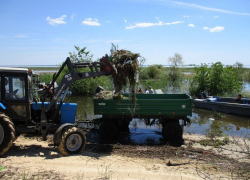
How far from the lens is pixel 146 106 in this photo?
906 cm

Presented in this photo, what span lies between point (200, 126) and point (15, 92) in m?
9.11

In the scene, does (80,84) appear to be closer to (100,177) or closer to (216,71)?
(216,71)

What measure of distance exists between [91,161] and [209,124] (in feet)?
27.0

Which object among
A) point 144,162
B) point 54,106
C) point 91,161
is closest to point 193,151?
point 144,162

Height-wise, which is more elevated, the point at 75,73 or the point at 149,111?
the point at 75,73

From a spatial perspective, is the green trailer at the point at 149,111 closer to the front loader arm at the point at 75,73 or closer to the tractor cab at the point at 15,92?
the front loader arm at the point at 75,73

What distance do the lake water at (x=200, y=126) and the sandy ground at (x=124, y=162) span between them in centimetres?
177

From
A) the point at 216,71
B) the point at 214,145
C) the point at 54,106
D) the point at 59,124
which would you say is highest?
the point at 216,71

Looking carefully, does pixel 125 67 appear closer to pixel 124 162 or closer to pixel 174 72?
pixel 124 162

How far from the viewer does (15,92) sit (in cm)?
670

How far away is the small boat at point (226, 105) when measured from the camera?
14.3 meters

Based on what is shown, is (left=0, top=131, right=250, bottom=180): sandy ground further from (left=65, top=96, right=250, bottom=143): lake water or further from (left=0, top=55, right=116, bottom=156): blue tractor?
(left=65, top=96, right=250, bottom=143): lake water

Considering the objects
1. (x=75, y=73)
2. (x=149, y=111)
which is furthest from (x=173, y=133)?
(x=75, y=73)

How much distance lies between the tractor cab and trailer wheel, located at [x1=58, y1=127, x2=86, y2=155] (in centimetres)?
131
